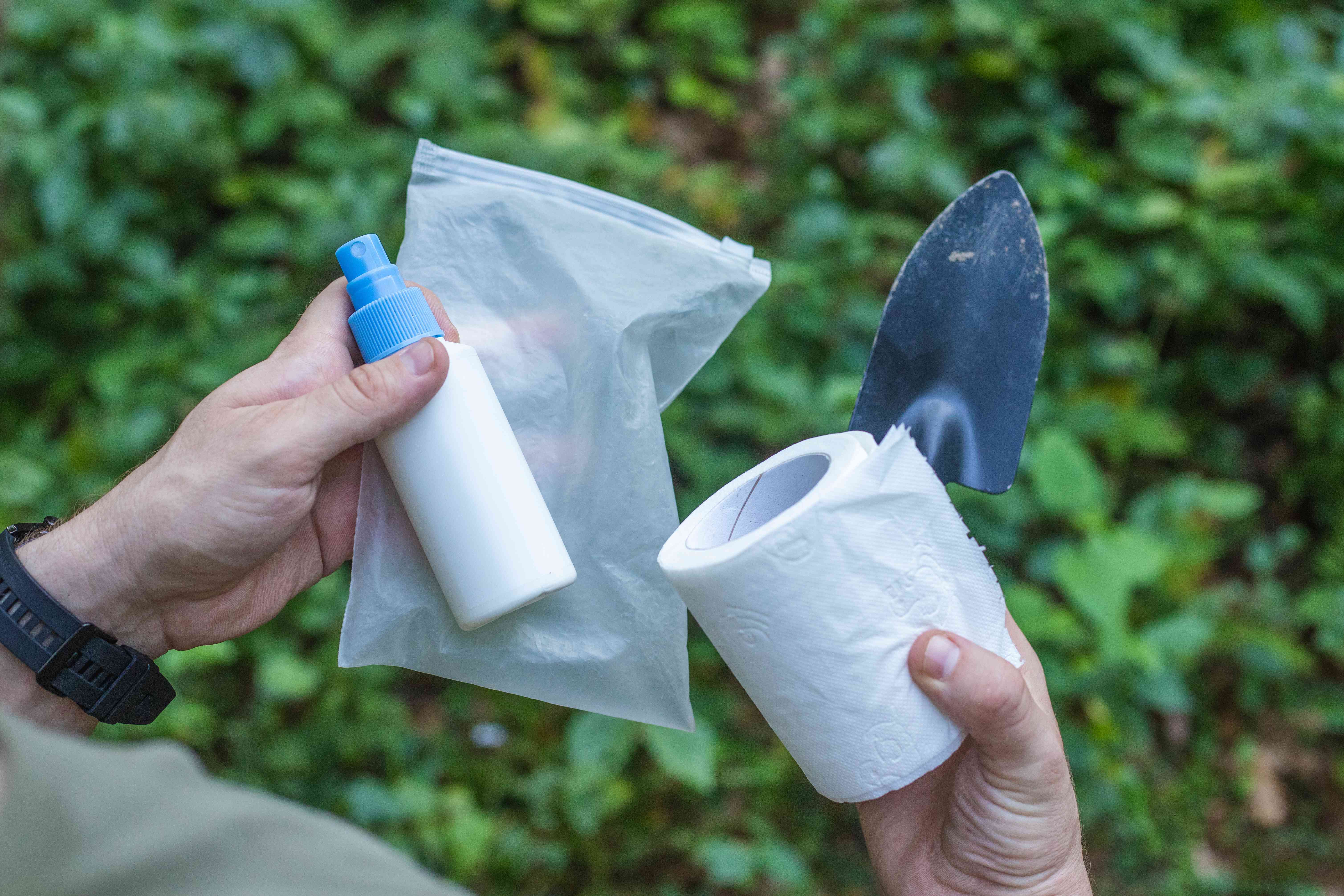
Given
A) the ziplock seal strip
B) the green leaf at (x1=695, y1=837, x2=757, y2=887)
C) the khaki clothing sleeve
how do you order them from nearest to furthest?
the khaki clothing sleeve → the ziplock seal strip → the green leaf at (x1=695, y1=837, x2=757, y2=887)

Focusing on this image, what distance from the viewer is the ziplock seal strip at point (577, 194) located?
0.85m

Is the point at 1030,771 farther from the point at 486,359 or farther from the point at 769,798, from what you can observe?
the point at 769,798

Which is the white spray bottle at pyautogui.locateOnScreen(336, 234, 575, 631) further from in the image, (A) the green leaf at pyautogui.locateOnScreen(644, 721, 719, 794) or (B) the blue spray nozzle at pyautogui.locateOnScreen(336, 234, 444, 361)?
(A) the green leaf at pyautogui.locateOnScreen(644, 721, 719, 794)

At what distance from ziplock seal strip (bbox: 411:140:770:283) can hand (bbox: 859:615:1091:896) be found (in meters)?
0.41

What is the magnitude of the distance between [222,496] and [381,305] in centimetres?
22

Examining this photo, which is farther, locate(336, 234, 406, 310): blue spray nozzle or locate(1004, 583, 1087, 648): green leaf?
locate(1004, 583, 1087, 648): green leaf

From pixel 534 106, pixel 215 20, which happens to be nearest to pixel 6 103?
pixel 215 20

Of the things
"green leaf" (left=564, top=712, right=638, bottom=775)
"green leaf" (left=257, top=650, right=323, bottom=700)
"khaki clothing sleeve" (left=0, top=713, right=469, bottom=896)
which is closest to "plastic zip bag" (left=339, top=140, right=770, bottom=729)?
"khaki clothing sleeve" (left=0, top=713, right=469, bottom=896)

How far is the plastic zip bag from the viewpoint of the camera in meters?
0.83

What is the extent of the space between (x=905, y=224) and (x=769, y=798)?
3.41 ft

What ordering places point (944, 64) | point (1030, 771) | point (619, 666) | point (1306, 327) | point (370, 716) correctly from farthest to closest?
point (944, 64) < point (1306, 327) < point (370, 716) < point (619, 666) < point (1030, 771)

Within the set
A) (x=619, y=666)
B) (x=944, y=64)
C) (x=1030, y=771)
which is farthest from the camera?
(x=944, y=64)

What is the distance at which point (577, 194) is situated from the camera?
34.1 inches

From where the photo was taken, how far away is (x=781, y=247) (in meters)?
1.69
